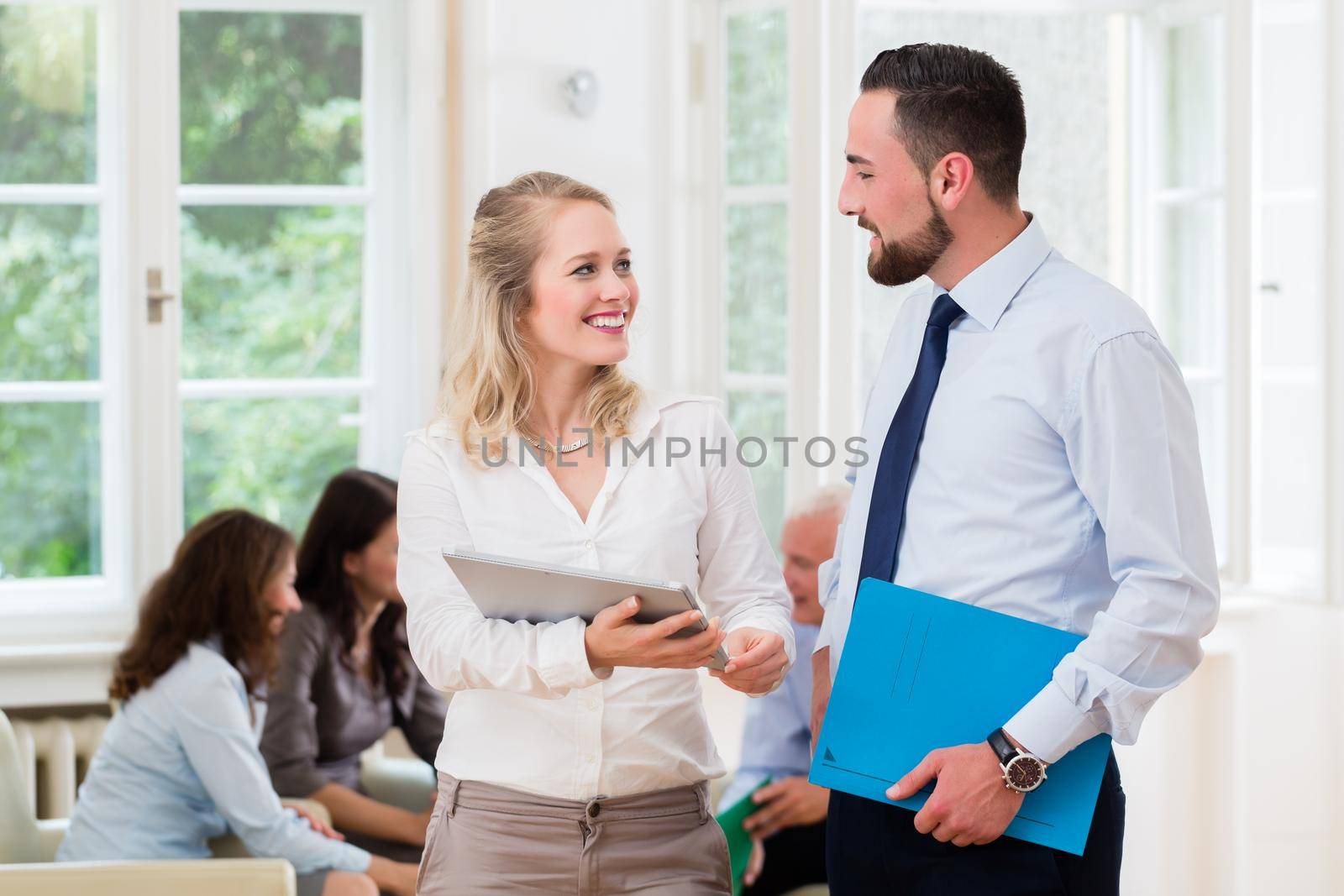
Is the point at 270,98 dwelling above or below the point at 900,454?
above

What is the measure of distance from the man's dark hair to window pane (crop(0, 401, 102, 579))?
8.96 ft

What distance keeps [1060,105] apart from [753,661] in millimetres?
5193

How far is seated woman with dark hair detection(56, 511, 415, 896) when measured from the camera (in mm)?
2389

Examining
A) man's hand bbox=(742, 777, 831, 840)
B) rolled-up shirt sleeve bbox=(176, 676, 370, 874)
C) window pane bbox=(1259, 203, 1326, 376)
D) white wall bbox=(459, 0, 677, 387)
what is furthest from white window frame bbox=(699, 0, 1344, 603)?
rolled-up shirt sleeve bbox=(176, 676, 370, 874)

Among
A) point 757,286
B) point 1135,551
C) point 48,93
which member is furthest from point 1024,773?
point 48,93

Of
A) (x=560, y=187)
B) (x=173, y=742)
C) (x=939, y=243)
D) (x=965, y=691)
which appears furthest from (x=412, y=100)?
(x=965, y=691)

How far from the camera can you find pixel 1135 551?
124 cm

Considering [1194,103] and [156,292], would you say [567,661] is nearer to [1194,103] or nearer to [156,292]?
[156,292]

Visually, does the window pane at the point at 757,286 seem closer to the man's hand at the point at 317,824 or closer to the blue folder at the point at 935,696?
the man's hand at the point at 317,824

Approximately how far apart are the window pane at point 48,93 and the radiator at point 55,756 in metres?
1.37

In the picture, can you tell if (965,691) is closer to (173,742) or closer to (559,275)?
(559,275)

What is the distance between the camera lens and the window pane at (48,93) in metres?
3.42

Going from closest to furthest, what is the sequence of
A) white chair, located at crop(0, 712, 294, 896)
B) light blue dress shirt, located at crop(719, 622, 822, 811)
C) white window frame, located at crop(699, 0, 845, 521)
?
white chair, located at crop(0, 712, 294, 896) < light blue dress shirt, located at crop(719, 622, 822, 811) < white window frame, located at crop(699, 0, 845, 521)

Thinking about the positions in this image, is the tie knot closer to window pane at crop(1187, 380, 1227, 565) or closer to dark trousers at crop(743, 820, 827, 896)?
dark trousers at crop(743, 820, 827, 896)
